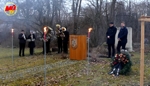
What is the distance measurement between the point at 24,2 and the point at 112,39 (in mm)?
6033

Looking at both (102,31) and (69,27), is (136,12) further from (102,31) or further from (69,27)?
(69,27)

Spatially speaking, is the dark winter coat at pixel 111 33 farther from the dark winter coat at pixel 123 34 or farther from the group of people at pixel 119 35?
the dark winter coat at pixel 123 34

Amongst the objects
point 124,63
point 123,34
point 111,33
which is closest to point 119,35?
point 123,34

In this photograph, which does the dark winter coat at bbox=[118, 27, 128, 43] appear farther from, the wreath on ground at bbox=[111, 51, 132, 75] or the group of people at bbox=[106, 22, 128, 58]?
the wreath on ground at bbox=[111, 51, 132, 75]

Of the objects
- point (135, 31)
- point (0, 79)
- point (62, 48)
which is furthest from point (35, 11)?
point (135, 31)

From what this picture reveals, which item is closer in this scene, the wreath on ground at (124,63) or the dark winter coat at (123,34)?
the wreath on ground at (124,63)

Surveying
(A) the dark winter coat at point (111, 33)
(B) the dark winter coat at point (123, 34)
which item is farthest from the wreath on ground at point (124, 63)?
(A) the dark winter coat at point (111, 33)

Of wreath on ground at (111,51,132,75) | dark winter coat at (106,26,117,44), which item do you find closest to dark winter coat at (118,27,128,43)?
dark winter coat at (106,26,117,44)

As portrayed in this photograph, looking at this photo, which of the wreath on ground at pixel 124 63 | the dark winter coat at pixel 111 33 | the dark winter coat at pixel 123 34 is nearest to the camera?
the wreath on ground at pixel 124 63

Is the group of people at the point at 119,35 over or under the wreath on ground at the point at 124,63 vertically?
over

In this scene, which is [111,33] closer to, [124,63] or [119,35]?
[119,35]

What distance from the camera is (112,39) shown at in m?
10.6

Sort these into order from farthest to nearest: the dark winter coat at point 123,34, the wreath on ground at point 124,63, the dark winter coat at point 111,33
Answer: the dark winter coat at point 111,33, the dark winter coat at point 123,34, the wreath on ground at point 124,63

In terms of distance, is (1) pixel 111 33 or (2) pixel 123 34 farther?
(1) pixel 111 33
